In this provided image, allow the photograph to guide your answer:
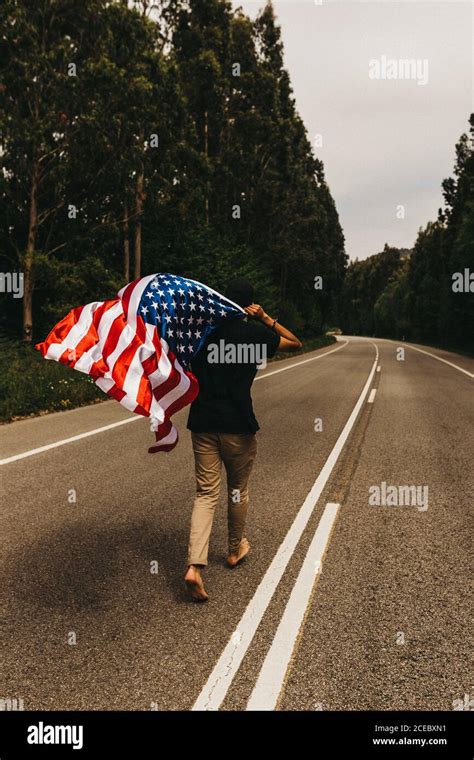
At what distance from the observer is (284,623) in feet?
12.1

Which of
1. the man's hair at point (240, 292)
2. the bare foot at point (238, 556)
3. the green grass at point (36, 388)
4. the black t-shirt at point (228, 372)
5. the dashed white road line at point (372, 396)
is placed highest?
the man's hair at point (240, 292)

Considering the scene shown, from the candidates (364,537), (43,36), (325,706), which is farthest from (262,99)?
(325,706)

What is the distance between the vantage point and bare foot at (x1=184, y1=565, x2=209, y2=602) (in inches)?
155

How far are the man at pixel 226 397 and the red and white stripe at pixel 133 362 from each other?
18 cm

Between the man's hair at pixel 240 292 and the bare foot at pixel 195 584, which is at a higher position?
the man's hair at pixel 240 292

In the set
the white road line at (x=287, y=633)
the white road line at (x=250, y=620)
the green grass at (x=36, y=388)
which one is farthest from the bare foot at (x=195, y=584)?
the green grass at (x=36, y=388)

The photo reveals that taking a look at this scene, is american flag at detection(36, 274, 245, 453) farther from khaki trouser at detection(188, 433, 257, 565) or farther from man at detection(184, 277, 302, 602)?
khaki trouser at detection(188, 433, 257, 565)

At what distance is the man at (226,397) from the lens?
413cm

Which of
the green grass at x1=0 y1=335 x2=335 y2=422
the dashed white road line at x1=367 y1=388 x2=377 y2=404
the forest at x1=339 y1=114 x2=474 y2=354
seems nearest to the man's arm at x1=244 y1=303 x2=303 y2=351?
the green grass at x1=0 y1=335 x2=335 y2=422

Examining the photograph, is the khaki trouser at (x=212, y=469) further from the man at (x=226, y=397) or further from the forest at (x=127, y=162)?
the forest at (x=127, y=162)

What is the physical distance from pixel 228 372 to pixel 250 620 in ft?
Result: 5.47

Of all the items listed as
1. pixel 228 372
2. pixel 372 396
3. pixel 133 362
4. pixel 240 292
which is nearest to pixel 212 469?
pixel 228 372
